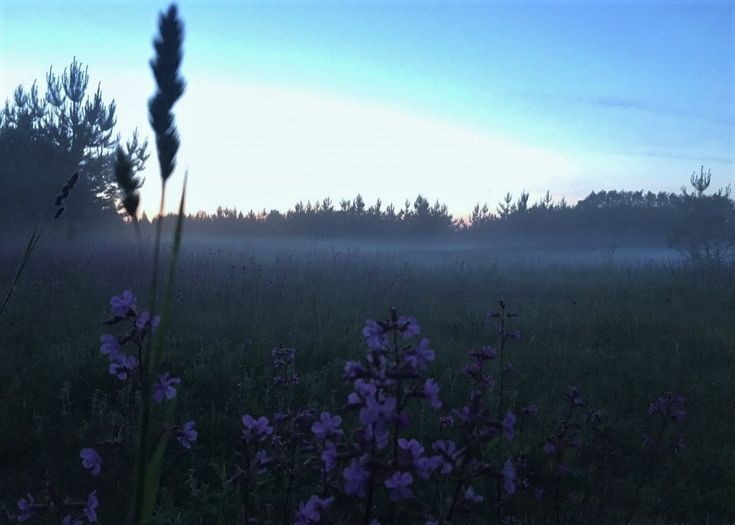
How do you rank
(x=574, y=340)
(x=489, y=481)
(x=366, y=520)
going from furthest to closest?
(x=574, y=340), (x=489, y=481), (x=366, y=520)

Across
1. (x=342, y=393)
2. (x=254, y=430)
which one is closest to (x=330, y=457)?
(x=254, y=430)

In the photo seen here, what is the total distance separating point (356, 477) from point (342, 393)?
12.8 ft

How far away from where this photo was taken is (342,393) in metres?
5.12

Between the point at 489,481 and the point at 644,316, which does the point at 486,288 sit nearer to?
the point at 644,316

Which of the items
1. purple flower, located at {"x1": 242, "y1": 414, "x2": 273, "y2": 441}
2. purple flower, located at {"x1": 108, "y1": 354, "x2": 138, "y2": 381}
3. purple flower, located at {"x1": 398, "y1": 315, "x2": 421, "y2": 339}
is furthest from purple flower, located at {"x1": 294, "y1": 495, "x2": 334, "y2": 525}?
purple flower, located at {"x1": 108, "y1": 354, "x2": 138, "y2": 381}

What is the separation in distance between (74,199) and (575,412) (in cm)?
2453

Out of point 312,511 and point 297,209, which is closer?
point 312,511

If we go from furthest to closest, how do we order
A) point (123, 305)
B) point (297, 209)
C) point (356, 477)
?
1. point (297, 209)
2. point (123, 305)
3. point (356, 477)

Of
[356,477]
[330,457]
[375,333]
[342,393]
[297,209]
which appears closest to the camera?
[356,477]

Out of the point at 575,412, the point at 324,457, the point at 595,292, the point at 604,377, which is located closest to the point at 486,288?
the point at 595,292

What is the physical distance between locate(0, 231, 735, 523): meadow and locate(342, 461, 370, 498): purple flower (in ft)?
0.53

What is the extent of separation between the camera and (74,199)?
23.8 meters

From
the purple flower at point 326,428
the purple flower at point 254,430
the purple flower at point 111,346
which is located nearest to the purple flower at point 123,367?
the purple flower at point 111,346

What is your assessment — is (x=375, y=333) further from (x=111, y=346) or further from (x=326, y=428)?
(x=111, y=346)
